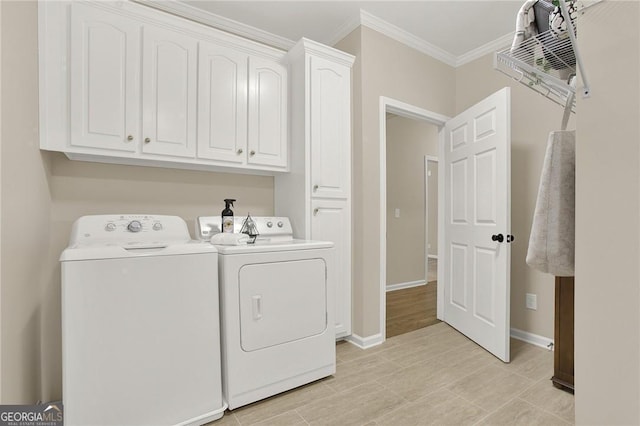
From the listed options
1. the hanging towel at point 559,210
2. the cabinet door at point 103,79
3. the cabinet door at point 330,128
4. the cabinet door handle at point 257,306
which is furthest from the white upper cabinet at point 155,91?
the hanging towel at point 559,210

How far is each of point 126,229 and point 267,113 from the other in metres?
1.25

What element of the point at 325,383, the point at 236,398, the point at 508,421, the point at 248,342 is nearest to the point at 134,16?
the point at 248,342

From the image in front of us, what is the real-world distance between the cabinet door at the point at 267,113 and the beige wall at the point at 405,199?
237 centimetres

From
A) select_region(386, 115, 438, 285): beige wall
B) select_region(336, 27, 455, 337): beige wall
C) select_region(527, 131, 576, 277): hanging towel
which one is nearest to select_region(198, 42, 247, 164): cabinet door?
select_region(336, 27, 455, 337): beige wall

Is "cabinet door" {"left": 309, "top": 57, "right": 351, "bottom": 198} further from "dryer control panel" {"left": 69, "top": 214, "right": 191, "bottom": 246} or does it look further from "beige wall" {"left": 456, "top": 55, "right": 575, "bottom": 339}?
"beige wall" {"left": 456, "top": 55, "right": 575, "bottom": 339}

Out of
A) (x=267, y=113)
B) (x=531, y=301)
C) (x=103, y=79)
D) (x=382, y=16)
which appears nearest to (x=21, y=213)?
(x=103, y=79)

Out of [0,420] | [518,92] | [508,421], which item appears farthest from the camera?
[518,92]

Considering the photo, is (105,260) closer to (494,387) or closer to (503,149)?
(494,387)

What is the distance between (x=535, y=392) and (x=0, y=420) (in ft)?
8.24

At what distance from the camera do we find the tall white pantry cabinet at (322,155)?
2.34 m

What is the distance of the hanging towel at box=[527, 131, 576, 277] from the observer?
966 mm

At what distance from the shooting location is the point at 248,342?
66.7 inches

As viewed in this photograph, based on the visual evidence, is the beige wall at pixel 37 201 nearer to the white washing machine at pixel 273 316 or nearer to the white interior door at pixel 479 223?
the white washing machine at pixel 273 316
